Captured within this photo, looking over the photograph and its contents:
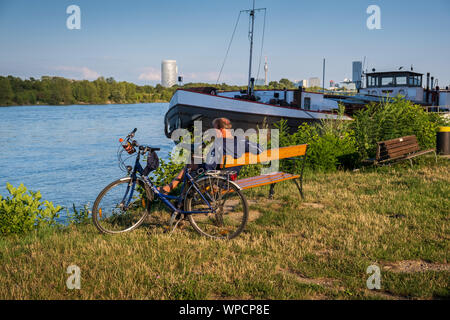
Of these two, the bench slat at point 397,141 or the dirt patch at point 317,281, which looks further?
the bench slat at point 397,141

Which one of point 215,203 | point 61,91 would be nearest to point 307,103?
point 215,203

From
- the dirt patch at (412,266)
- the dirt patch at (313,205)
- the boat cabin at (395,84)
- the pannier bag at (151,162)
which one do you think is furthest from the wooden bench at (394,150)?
the boat cabin at (395,84)

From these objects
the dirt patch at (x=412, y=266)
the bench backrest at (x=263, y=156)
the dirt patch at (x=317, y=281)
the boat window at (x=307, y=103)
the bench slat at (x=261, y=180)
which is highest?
the boat window at (x=307, y=103)

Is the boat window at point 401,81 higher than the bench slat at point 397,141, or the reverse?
the boat window at point 401,81

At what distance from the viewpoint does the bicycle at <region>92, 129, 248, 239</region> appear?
4.35m

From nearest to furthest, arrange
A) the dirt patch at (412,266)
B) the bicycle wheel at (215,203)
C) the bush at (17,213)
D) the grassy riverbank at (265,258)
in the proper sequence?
1. the grassy riverbank at (265,258)
2. the dirt patch at (412,266)
3. the bicycle wheel at (215,203)
4. the bush at (17,213)

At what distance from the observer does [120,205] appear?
4.65 meters

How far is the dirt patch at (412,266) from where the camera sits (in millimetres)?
3539

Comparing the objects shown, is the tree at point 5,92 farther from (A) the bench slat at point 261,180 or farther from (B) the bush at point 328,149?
(A) the bench slat at point 261,180

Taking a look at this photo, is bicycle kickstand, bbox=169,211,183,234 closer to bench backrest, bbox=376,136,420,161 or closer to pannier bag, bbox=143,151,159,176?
pannier bag, bbox=143,151,159,176

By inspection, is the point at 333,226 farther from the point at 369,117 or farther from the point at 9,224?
the point at 369,117
